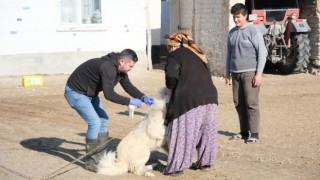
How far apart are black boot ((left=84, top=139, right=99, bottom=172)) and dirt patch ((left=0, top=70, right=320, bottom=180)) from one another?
8 cm

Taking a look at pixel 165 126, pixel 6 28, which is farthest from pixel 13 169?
pixel 6 28

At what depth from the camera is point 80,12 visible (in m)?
15.6

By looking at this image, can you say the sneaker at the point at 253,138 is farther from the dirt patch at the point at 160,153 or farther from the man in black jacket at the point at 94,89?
the man in black jacket at the point at 94,89

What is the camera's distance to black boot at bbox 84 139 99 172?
6.36 meters

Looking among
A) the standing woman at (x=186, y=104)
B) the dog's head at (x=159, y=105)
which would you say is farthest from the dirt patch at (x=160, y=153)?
the dog's head at (x=159, y=105)

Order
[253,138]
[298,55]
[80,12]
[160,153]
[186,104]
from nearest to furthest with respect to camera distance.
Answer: [186,104], [160,153], [253,138], [298,55], [80,12]

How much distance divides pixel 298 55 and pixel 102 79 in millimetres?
10205

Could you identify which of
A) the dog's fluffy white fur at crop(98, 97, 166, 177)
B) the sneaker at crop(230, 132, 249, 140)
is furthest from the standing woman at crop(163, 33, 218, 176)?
the sneaker at crop(230, 132, 249, 140)

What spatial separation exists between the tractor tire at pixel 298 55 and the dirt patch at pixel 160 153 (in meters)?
2.05

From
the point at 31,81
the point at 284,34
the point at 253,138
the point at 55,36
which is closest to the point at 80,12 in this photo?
the point at 55,36

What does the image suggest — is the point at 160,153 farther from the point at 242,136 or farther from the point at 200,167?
the point at 242,136

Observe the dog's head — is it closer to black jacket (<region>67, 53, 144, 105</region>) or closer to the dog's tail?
black jacket (<region>67, 53, 144, 105</region>)

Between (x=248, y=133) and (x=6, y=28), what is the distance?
29.2 feet

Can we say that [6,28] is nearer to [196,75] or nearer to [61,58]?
[61,58]
